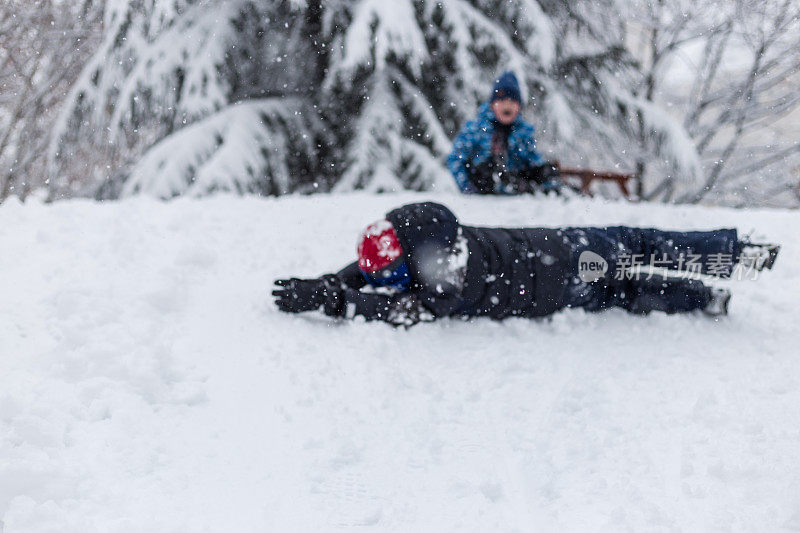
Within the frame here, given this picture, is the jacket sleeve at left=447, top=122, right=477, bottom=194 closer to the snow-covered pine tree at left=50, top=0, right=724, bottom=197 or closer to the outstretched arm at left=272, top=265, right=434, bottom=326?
the snow-covered pine tree at left=50, top=0, right=724, bottom=197

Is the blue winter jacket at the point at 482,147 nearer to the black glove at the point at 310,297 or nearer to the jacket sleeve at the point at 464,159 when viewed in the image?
the jacket sleeve at the point at 464,159

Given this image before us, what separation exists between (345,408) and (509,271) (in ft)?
3.80

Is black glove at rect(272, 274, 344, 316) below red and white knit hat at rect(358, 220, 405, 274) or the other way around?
below

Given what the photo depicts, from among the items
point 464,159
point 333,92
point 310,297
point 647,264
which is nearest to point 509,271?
point 647,264

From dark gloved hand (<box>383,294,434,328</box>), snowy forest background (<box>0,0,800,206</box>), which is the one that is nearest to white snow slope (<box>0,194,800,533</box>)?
dark gloved hand (<box>383,294,434,328</box>)

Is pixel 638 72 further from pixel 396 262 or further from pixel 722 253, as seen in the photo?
pixel 396 262

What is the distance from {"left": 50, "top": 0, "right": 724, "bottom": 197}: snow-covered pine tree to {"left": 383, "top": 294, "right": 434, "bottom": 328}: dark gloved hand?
9.70 feet

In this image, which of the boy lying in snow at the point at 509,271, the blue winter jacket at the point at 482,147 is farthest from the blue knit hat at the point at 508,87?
the boy lying in snow at the point at 509,271

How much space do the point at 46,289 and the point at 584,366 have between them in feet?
7.87

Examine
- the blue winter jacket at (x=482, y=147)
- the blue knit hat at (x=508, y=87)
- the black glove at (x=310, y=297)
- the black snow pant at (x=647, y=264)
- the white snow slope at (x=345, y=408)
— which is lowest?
the white snow slope at (x=345, y=408)

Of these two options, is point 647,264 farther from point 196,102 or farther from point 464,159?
point 196,102

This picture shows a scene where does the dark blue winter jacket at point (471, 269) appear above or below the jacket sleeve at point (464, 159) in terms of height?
below

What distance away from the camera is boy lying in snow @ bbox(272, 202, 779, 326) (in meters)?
3.00

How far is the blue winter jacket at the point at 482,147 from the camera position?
498 centimetres
